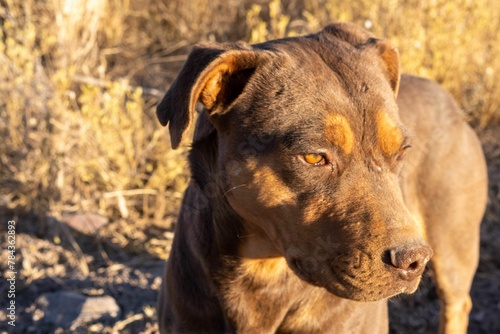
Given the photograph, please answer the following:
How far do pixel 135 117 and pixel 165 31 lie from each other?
128 inches

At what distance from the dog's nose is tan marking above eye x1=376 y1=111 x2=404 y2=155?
17.7 inches

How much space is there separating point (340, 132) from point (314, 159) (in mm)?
148

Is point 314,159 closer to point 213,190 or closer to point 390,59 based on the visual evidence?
point 213,190

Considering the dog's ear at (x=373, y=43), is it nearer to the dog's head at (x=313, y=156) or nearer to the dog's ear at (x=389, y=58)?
the dog's ear at (x=389, y=58)

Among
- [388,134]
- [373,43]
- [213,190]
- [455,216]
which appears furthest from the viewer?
[455,216]

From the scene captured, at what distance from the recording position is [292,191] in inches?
102

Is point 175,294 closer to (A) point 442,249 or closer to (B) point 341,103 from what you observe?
(B) point 341,103

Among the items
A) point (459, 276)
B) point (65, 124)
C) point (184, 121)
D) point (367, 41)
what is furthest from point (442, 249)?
point (65, 124)

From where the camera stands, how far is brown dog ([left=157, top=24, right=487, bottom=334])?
2512 millimetres

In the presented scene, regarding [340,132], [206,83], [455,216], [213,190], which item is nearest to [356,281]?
[340,132]

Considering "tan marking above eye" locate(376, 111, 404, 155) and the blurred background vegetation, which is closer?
"tan marking above eye" locate(376, 111, 404, 155)

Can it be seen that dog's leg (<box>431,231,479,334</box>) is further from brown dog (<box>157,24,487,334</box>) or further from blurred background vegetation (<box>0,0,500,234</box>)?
blurred background vegetation (<box>0,0,500,234</box>)

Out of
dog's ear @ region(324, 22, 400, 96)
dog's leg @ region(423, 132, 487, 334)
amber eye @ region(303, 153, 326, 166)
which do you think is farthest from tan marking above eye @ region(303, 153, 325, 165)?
dog's leg @ region(423, 132, 487, 334)

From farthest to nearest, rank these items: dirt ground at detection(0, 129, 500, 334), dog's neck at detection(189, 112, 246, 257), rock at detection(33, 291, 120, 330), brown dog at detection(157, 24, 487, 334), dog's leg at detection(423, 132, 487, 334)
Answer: dirt ground at detection(0, 129, 500, 334)
rock at detection(33, 291, 120, 330)
dog's leg at detection(423, 132, 487, 334)
dog's neck at detection(189, 112, 246, 257)
brown dog at detection(157, 24, 487, 334)
